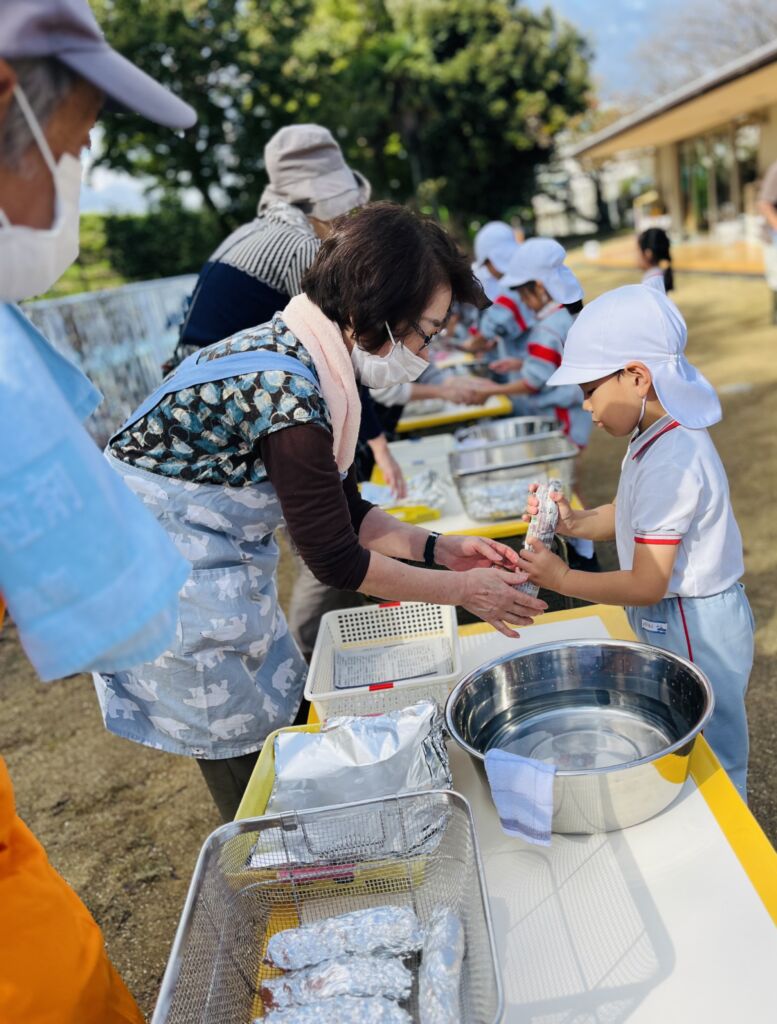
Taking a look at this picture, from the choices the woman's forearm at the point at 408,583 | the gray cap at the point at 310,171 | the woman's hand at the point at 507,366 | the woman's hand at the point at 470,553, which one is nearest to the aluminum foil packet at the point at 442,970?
the woman's forearm at the point at 408,583

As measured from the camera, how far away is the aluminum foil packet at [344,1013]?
960 mm

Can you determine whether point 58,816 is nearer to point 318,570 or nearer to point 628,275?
point 318,570

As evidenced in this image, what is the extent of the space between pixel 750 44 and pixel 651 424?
3370cm

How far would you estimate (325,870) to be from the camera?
1.15m

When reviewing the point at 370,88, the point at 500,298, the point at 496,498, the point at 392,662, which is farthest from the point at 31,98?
the point at 370,88

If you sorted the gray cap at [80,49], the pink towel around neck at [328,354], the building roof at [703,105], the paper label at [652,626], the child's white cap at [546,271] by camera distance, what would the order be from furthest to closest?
the building roof at [703,105]
the child's white cap at [546,271]
the paper label at [652,626]
the pink towel around neck at [328,354]
the gray cap at [80,49]

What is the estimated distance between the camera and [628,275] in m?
15.7

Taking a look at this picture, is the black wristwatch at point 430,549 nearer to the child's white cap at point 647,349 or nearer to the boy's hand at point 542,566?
the boy's hand at point 542,566

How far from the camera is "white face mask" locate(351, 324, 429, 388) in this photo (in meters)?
1.69

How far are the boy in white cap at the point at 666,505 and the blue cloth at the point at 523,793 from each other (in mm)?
561

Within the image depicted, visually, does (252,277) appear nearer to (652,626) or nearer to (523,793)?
(652,626)

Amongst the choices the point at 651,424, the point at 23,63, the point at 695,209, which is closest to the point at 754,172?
the point at 695,209

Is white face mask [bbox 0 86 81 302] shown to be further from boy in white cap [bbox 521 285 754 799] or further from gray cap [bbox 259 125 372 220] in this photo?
gray cap [bbox 259 125 372 220]

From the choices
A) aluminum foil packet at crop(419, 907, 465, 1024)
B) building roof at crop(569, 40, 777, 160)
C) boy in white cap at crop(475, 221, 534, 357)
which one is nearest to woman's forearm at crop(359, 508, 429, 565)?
aluminum foil packet at crop(419, 907, 465, 1024)
